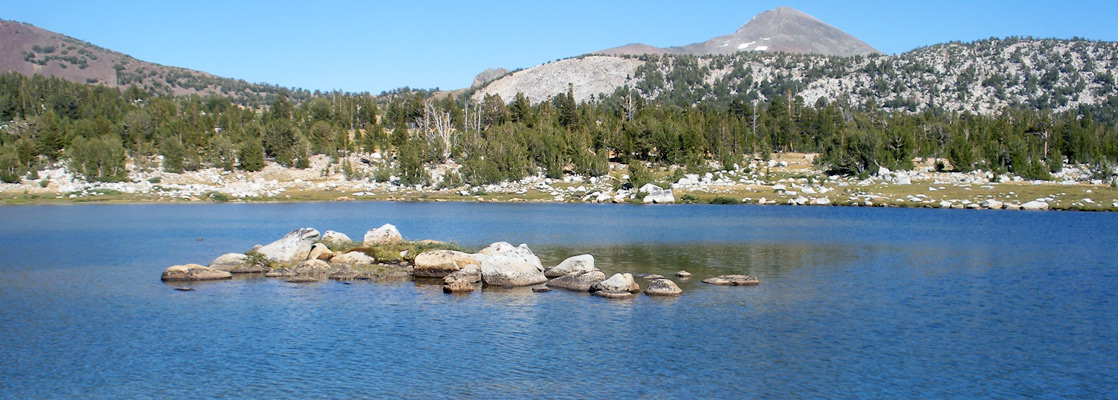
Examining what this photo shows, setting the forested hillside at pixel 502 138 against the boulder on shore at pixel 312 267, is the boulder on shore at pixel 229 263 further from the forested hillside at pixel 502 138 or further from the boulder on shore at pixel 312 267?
the forested hillside at pixel 502 138

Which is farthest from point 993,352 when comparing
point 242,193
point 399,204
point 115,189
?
point 115,189

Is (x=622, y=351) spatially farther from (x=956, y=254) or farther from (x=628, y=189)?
(x=628, y=189)

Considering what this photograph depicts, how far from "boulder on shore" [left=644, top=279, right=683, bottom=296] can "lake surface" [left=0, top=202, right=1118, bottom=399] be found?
621 mm

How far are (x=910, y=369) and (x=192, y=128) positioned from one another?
112471 millimetres

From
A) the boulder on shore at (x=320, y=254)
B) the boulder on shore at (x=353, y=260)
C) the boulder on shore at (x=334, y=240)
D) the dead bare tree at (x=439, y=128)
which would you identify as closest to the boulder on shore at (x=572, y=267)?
the boulder on shore at (x=353, y=260)

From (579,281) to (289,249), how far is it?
13.7 meters

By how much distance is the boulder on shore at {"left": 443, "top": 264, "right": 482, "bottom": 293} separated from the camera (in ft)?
91.8

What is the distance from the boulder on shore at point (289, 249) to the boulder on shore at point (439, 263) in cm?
614

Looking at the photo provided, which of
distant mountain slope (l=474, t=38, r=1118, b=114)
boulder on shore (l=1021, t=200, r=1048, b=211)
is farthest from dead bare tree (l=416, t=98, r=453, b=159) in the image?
boulder on shore (l=1021, t=200, r=1048, b=211)

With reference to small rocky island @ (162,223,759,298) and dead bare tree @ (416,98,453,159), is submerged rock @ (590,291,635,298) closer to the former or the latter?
small rocky island @ (162,223,759,298)

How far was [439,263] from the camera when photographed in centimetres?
3134

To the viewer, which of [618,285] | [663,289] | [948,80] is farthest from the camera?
[948,80]

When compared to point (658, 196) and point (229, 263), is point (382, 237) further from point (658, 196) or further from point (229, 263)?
point (658, 196)

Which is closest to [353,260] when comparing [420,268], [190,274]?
[420,268]
